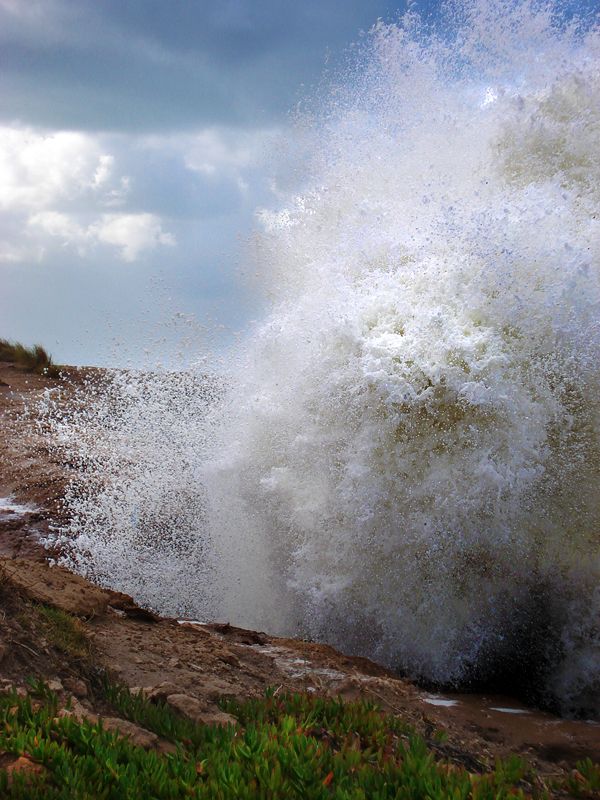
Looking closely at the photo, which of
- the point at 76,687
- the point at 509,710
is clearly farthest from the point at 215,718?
the point at 509,710

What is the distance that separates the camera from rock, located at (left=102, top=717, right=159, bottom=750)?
131 inches

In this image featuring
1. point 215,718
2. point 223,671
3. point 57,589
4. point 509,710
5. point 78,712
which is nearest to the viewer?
point 78,712

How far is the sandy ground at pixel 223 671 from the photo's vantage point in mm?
4086

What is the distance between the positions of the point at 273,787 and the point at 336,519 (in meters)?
3.95

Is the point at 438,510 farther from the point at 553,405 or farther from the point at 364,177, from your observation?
the point at 364,177

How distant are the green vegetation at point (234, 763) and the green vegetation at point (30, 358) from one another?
14.7 m

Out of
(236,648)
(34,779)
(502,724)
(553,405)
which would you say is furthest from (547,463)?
(34,779)

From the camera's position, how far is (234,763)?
295 centimetres

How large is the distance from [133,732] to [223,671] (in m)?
1.49

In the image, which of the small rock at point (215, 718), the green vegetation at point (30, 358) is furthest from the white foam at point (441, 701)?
the green vegetation at point (30, 358)

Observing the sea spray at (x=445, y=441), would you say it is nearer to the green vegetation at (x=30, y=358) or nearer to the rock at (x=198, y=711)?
the rock at (x=198, y=711)

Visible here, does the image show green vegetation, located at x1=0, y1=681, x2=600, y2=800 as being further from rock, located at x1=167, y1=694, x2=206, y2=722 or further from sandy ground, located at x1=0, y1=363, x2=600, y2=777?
sandy ground, located at x1=0, y1=363, x2=600, y2=777

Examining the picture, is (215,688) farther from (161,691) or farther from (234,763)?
(234,763)

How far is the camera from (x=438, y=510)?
6.16 m
